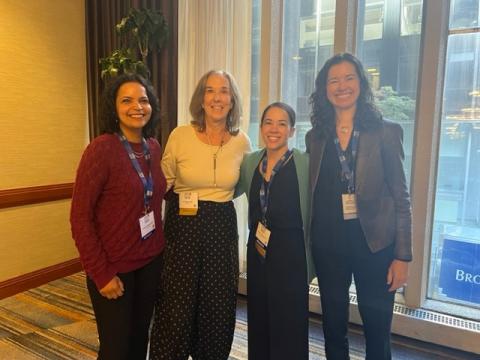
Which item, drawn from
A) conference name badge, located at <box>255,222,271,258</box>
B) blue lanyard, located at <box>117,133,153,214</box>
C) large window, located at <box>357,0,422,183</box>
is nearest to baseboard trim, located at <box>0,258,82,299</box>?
blue lanyard, located at <box>117,133,153,214</box>

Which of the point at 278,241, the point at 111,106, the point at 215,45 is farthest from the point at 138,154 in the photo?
the point at 215,45

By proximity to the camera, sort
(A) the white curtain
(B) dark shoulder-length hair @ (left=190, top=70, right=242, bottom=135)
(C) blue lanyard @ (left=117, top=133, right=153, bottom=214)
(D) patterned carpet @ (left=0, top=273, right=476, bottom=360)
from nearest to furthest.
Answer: (C) blue lanyard @ (left=117, top=133, right=153, bottom=214)
(B) dark shoulder-length hair @ (left=190, top=70, right=242, bottom=135)
(D) patterned carpet @ (left=0, top=273, right=476, bottom=360)
(A) the white curtain

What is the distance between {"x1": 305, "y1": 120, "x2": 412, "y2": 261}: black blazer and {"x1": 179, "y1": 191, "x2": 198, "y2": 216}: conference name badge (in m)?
0.73

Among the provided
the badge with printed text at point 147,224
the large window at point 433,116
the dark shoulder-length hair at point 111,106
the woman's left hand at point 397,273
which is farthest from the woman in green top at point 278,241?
the large window at point 433,116

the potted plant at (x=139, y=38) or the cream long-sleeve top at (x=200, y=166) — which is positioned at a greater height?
the potted plant at (x=139, y=38)

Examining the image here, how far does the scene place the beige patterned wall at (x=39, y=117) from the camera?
309 centimetres

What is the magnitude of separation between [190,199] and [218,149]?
277mm

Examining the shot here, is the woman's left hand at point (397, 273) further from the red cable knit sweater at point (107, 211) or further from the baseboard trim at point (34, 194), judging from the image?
the baseboard trim at point (34, 194)

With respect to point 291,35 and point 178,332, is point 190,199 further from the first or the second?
point 291,35

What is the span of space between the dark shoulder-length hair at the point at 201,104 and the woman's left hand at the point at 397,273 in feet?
3.18

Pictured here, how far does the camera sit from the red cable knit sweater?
4.82 ft

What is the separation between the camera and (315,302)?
2848 millimetres

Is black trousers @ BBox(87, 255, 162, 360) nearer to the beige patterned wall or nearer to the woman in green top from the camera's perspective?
the woman in green top

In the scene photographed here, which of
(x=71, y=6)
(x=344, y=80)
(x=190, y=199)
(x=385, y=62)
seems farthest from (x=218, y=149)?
(x=71, y=6)
